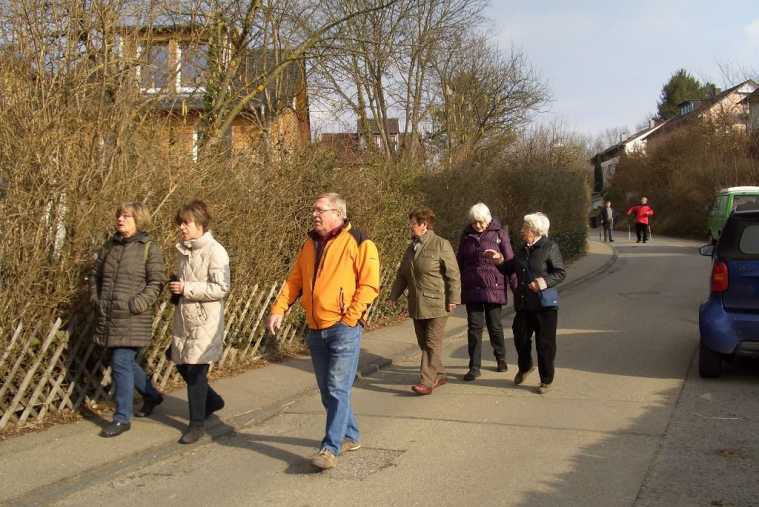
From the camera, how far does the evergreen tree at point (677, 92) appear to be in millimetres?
88750

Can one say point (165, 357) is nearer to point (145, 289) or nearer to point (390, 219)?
point (145, 289)

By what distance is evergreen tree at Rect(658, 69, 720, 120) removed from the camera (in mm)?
88750

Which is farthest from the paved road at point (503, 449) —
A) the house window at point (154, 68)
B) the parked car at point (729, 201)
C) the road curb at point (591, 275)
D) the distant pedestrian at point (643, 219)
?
the distant pedestrian at point (643, 219)

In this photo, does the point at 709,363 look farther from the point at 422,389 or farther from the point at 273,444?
the point at 273,444

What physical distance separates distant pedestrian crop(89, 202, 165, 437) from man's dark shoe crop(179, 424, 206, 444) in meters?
0.48

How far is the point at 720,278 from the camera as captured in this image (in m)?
8.10

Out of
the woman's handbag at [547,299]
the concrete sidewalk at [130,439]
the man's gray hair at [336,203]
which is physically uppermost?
the man's gray hair at [336,203]

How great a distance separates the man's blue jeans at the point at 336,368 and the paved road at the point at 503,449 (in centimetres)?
29

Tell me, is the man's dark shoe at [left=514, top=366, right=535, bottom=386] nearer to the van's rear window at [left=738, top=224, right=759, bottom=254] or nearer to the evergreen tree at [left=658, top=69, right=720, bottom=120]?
the van's rear window at [left=738, top=224, right=759, bottom=254]

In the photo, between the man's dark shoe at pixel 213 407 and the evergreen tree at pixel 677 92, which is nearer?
the man's dark shoe at pixel 213 407

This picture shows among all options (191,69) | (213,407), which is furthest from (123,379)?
(191,69)

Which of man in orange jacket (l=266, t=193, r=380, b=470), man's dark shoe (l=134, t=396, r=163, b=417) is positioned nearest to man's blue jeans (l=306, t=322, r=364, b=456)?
man in orange jacket (l=266, t=193, r=380, b=470)

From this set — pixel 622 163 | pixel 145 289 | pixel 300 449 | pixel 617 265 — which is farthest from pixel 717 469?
pixel 622 163

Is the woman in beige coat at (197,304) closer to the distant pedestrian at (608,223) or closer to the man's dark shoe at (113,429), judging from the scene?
the man's dark shoe at (113,429)
